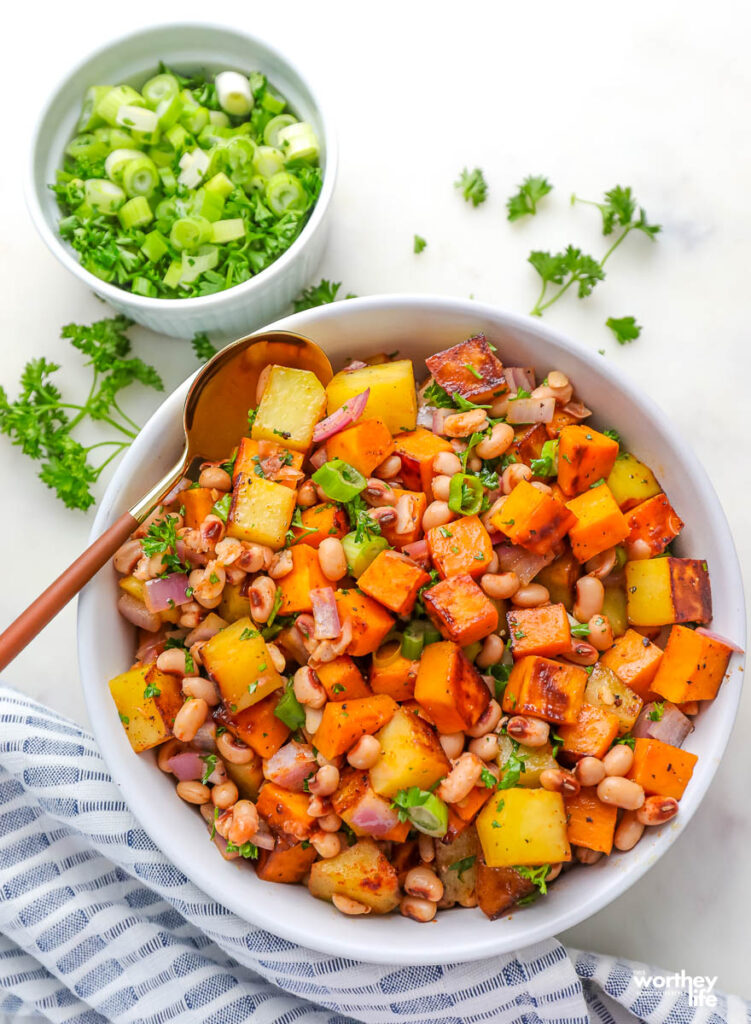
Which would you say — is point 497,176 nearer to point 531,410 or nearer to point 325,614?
point 531,410

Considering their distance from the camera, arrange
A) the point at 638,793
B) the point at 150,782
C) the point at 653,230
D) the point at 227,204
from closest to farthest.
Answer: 1. the point at 638,793
2. the point at 150,782
3. the point at 227,204
4. the point at 653,230

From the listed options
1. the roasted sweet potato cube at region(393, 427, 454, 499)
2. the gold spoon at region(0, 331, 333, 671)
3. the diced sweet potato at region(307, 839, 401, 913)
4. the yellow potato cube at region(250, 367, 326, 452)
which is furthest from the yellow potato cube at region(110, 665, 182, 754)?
the roasted sweet potato cube at region(393, 427, 454, 499)

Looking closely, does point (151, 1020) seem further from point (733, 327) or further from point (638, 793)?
point (733, 327)

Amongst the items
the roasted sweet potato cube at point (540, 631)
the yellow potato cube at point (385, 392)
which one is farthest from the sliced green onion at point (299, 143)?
the roasted sweet potato cube at point (540, 631)

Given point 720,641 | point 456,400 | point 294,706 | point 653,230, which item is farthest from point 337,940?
point 653,230

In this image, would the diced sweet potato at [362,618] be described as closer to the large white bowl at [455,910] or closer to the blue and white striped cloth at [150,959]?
the large white bowl at [455,910]
